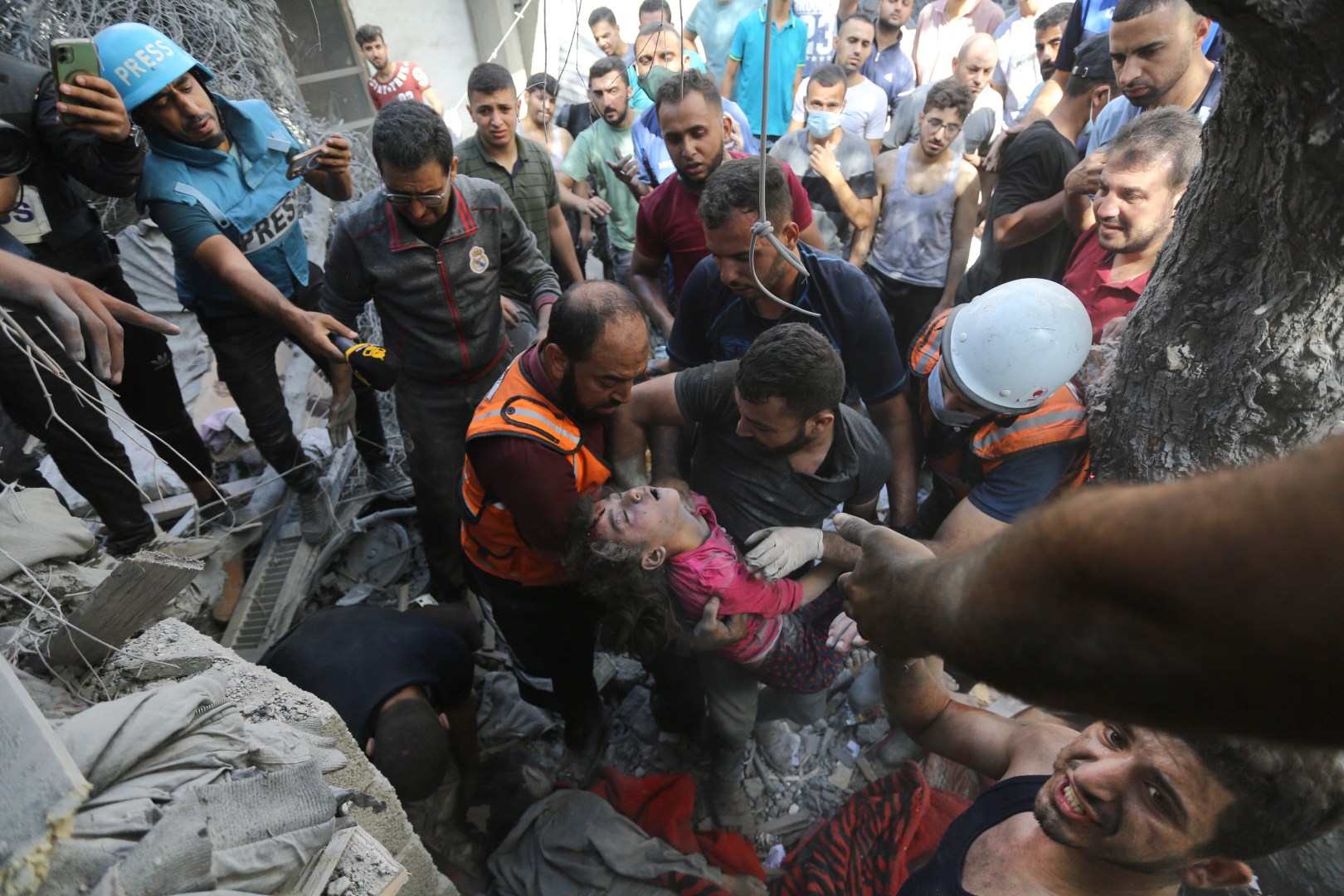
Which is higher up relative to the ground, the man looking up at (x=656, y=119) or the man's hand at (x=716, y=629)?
the man looking up at (x=656, y=119)

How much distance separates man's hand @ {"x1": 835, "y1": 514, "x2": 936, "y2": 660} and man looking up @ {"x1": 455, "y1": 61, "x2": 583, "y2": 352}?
322 centimetres

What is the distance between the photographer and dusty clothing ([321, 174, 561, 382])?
3268 millimetres

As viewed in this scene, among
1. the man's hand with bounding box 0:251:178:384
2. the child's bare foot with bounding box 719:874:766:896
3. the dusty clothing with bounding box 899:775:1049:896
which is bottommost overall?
the child's bare foot with bounding box 719:874:766:896

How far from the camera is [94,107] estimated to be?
272cm

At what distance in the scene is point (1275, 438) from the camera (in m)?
1.79

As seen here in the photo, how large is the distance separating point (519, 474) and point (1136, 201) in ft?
8.60

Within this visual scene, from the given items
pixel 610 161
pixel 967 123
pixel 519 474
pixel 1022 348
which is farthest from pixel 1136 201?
pixel 610 161

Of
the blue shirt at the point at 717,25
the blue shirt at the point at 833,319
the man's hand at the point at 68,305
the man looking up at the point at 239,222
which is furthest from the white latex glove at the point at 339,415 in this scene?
the blue shirt at the point at 717,25

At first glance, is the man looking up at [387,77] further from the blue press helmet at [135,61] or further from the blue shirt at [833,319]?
the blue shirt at [833,319]

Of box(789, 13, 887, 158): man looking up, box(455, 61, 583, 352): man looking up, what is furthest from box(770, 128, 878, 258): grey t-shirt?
box(455, 61, 583, 352): man looking up

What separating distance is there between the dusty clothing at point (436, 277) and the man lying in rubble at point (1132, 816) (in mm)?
2663

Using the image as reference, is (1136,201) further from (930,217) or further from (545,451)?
(545,451)

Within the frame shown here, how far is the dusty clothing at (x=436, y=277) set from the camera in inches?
129

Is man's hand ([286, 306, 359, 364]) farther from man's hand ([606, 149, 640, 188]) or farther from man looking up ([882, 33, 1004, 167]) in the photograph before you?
man looking up ([882, 33, 1004, 167])
